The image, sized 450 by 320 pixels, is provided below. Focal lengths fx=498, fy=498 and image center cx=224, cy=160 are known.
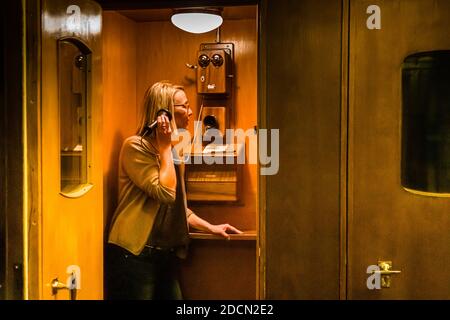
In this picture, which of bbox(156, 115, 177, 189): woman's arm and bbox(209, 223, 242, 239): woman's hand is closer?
bbox(156, 115, 177, 189): woman's arm

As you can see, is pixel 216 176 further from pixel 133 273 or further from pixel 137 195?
pixel 133 273

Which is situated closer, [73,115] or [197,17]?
[73,115]

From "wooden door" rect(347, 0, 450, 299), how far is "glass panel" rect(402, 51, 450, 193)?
0.15 ft

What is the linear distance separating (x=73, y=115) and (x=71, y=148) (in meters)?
0.15

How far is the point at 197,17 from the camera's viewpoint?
2.83 metres

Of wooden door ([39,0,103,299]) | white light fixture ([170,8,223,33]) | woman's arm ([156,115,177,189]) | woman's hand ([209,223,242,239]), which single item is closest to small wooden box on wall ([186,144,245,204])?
woman's hand ([209,223,242,239])

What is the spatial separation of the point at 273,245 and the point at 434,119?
0.88 metres

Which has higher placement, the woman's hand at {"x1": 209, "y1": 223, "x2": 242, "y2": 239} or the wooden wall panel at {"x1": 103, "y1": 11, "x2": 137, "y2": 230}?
the wooden wall panel at {"x1": 103, "y1": 11, "x2": 137, "y2": 230}

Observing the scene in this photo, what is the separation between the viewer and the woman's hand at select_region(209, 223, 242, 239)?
3.24 m

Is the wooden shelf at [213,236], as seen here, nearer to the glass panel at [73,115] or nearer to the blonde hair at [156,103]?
the blonde hair at [156,103]

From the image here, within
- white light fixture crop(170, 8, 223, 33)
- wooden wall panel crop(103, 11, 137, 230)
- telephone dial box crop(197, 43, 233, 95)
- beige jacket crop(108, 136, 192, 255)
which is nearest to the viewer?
white light fixture crop(170, 8, 223, 33)

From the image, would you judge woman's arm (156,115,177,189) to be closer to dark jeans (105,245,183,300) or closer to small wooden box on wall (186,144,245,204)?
small wooden box on wall (186,144,245,204)

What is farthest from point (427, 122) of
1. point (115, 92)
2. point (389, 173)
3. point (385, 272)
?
point (115, 92)

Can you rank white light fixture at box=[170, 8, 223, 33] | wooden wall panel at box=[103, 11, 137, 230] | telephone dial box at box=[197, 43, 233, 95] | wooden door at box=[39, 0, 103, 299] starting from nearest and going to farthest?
1. wooden door at box=[39, 0, 103, 299]
2. white light fixture at box=[170, 8, 223, 33]
3. wooden wall panel at box=[103, 11, 137, 230]
4. telephone dial box at box=[197, 43, 233, 95]
